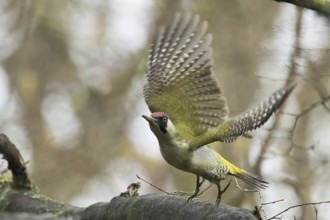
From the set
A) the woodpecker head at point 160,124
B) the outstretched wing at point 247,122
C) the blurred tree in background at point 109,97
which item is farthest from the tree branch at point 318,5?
the blurred tree in background at point 109,97

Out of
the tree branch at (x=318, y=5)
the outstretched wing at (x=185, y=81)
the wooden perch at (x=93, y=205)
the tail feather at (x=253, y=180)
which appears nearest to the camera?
the wooden perch at (x=93, y=205)

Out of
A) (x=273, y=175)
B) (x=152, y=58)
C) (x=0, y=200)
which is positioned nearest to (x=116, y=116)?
(x=273, y=175)

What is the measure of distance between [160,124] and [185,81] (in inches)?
23.0

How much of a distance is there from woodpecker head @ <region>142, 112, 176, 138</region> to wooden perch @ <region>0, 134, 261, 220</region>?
0.74m

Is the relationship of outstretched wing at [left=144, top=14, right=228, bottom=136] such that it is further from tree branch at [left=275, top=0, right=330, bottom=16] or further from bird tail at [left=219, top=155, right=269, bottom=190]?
tree branch at [left=275, top=0, right=330, bottom=16]

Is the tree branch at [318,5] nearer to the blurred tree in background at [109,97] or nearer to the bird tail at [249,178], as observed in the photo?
the bird tail at [249,178]

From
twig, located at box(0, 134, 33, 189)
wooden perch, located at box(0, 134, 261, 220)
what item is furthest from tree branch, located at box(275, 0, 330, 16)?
twig, located at box(0, 134, 33, 189)

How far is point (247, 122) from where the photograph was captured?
Result: 4988mm

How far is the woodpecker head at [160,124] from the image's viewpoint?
541cm

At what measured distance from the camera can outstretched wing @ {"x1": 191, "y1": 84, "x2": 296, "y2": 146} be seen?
4637 millimetres

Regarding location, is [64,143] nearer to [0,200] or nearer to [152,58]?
[152,58]

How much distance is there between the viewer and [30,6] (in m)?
13.7

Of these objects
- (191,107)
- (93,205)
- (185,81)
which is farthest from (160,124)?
(93,205)

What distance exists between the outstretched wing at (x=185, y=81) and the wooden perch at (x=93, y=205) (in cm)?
109
